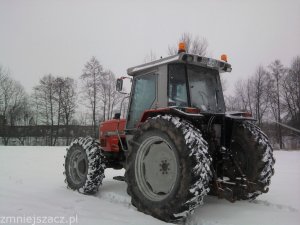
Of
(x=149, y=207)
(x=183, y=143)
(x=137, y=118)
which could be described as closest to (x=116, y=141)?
(x=137, y=118)

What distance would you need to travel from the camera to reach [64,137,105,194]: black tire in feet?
20.9

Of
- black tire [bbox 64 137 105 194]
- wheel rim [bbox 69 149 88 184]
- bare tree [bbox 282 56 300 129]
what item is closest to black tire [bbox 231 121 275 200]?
black tire [bbox 64 137 105 194]

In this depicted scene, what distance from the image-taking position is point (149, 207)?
463 centimetres

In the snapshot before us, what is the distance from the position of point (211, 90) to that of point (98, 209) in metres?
2.99

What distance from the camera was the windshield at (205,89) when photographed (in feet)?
18.1

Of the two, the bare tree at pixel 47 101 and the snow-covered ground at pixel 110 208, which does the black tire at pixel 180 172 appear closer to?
the snow-covered ground at pixel 110 208

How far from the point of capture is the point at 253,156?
536cm

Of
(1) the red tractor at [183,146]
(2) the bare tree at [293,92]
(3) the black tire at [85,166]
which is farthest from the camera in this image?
(2) the bare tree at [293,92]

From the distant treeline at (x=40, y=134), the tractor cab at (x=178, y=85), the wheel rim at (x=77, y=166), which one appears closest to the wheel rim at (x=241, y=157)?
the tractor cab at (x=178, y=85)

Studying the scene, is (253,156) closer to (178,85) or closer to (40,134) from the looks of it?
(178,85)

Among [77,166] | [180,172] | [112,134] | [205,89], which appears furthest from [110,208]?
[205,89]

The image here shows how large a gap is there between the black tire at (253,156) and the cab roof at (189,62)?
117 centimetres

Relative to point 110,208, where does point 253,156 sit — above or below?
above

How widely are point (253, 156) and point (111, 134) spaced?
323 centimetres
